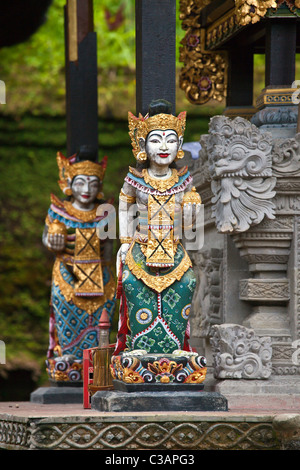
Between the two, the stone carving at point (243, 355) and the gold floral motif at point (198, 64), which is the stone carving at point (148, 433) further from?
the gold floral motif at point (198, 64)

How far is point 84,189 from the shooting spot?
10719 millimetres

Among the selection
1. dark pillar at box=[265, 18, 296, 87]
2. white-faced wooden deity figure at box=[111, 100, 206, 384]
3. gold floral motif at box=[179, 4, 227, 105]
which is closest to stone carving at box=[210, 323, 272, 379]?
white-faced wooden deity figure at box=[111, 100, 206, 384]

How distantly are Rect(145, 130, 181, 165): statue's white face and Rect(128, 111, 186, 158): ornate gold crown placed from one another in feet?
0.13

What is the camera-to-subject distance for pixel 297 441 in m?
7.31

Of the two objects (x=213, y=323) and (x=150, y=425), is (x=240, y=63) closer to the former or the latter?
(x=213, y=323)

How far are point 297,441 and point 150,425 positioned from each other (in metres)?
0.99

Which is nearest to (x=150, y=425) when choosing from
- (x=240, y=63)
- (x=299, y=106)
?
(x=299, y=106)

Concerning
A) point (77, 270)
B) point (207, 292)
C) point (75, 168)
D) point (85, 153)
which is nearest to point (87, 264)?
point (77, 270)

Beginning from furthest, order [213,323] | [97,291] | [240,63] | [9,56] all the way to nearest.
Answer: [9,56] < [240,63] < [97,291] < [213,323]

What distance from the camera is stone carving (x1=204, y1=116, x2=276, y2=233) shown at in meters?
8.83

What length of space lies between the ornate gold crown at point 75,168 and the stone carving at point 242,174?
2190 mm

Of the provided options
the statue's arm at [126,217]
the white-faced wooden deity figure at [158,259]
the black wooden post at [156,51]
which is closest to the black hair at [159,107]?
the white-faced wooden deity figure at [158,259]

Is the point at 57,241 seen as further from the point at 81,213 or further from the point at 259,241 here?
the point at 259,241

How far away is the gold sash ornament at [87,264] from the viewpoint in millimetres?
10586
